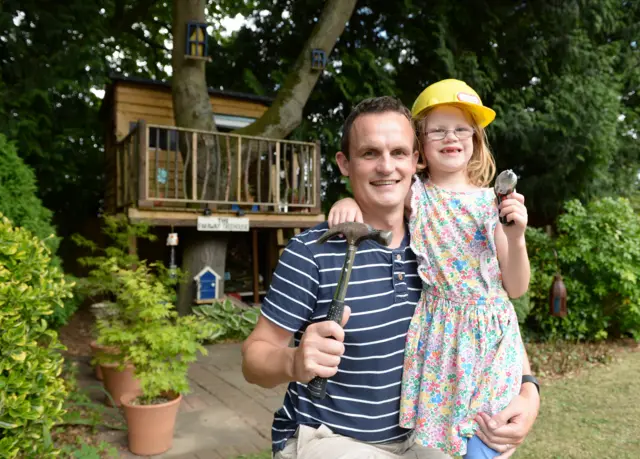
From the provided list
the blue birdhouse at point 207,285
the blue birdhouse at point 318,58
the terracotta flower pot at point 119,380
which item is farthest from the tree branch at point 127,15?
the terracotta flower pot at point 119,380

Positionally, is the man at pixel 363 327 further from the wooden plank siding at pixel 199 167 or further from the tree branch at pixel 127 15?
the tree branch at pixel 127 15

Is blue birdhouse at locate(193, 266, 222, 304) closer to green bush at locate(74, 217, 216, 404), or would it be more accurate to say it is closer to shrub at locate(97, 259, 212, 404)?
green bush at locate(74, 217, 216, 404)

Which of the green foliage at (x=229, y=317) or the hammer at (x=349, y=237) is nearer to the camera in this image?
the hammer at (x=349, y=237)

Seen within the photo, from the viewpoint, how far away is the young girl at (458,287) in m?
1.58

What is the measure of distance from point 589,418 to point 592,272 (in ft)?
10.9

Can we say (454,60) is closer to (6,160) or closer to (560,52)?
(560,52)

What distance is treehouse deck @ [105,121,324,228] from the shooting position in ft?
24.2

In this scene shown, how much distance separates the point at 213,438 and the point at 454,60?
8670mm

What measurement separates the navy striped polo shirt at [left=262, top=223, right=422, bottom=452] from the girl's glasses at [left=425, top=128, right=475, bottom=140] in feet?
1.71

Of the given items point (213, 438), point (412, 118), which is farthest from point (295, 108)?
point (412, 118)

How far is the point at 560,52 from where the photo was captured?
1049 cm

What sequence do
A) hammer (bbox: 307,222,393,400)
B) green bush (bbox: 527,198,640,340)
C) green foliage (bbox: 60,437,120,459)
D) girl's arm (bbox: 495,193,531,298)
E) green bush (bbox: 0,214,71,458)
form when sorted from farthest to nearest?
green bush (bbox: 527,198,640,340) → green foliage (bbox: 60,437,120,459) → green bush (bbox: 0,214,71,458) → girl's arm (bbox: 495,193,531,298) → hammer (bbox: 307,222,393,400)

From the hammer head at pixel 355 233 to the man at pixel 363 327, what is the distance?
0.31 ft

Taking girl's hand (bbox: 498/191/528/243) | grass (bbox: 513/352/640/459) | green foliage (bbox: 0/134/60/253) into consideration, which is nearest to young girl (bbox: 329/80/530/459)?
girl's hand (bbox: 498/191/528/243)
